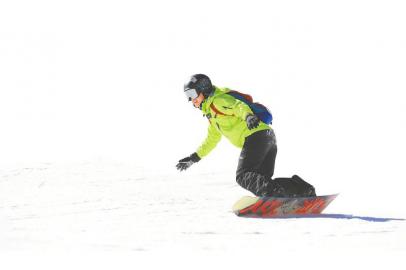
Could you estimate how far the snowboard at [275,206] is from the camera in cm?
666

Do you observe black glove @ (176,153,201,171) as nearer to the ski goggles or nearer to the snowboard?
the ski goggles

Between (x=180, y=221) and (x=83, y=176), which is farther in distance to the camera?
(x=83, y=176)

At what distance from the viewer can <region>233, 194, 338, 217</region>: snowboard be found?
6.66 meters

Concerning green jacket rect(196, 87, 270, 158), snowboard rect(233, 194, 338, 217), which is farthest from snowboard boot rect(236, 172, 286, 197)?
green jacket rect(196, 87, 270, 158)

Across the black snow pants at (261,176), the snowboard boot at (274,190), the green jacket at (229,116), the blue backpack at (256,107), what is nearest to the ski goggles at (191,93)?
the green jacket at (229,116)

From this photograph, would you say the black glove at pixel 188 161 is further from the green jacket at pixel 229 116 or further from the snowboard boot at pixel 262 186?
the snowboard boot at pixel 262 186

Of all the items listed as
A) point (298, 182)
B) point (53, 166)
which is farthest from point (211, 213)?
point (53, 166)

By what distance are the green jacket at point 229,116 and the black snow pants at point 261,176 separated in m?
0.12

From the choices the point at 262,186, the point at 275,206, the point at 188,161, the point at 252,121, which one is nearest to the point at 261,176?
A: the point at 262,186

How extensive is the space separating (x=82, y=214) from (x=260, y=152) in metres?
2.27

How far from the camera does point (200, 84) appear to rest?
22.6 feet

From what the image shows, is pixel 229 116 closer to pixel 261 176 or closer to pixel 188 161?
pixel 261 176

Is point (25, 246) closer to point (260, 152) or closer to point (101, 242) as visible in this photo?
point (101, 242)

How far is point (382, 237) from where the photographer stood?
217 inches
